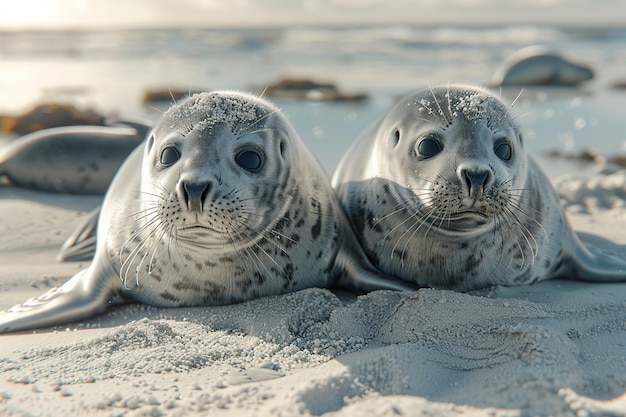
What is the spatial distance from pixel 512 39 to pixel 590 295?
1024 inches

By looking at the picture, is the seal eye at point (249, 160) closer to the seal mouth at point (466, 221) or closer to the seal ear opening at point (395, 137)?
the seal ear opening at point (395, 137)

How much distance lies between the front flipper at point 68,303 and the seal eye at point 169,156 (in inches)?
23.6

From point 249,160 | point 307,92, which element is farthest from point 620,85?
point 249,160

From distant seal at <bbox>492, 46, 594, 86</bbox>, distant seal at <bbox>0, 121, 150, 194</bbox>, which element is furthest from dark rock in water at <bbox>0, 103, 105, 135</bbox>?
distant seal at <bbox>492, 46, 594, 86</bbox>

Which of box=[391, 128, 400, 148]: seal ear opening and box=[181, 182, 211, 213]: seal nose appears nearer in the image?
box=[181, 182, 211, 213]: seal nose

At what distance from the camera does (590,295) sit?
296 cm

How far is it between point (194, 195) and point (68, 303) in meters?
0.85

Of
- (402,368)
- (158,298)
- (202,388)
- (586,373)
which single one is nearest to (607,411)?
(586,373)

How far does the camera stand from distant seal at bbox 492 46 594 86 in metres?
12.7

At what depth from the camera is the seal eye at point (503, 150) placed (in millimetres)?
2725

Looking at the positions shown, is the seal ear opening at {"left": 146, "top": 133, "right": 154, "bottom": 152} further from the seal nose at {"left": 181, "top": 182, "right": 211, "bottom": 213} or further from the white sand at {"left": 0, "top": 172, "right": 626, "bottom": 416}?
the white sand at {"left": 0, "top": 172, "right": 626, "bottom": 416}

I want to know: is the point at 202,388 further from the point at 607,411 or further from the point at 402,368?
the point at 607,411

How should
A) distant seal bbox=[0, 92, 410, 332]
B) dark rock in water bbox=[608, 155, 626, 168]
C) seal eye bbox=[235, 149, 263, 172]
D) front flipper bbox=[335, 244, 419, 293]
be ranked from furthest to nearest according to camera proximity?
1. dark rock in water bbox=[608, 155, 626, 168]
2. front flipper bbox=[335, 244, 419, 293]
3. seal eye bbox=[235, 149, 263, 172]
4. distant seal bbox=[0, 92, 410, 332]

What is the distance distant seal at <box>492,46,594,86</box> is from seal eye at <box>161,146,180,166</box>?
1087cm
